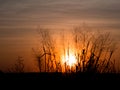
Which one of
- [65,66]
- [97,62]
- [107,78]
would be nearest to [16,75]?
[65,66]

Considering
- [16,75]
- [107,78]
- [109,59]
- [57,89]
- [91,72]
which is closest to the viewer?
[57,89]

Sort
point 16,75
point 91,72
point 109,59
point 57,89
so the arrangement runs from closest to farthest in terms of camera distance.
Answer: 1. point 57,89
2. point 91,72
3. point 109,59
4. point 16,75

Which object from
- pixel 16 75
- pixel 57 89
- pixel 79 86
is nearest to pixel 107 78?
pixel 79 86

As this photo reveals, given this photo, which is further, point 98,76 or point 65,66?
point 65,66

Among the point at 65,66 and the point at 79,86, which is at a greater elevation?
the point at 79,86

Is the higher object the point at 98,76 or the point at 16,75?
the point at 98,76

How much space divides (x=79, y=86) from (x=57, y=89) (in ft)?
3.19

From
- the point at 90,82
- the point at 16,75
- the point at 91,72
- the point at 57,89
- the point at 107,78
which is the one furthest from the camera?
the point at 16,75

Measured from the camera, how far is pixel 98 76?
1540cm

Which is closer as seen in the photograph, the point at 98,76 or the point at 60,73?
the point at 98,76

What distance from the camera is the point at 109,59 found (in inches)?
685

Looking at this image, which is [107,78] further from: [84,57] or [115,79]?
[84,57]

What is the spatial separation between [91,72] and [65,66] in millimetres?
1900

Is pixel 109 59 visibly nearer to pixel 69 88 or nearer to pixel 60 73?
pixel 60 73
